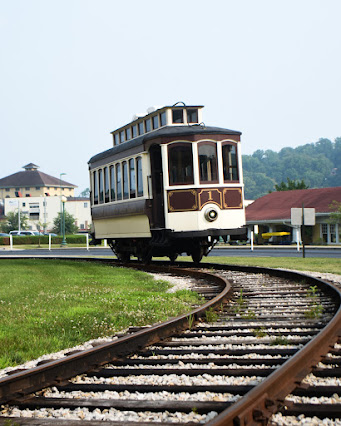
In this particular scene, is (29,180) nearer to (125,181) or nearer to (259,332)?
(125,181)

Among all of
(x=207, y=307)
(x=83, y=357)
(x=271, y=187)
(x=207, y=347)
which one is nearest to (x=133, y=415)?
(x=83, y=357)

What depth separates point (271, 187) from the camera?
181375 millimetres

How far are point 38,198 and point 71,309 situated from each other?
119 m

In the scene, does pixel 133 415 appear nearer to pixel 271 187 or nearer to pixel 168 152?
pixel 168 152

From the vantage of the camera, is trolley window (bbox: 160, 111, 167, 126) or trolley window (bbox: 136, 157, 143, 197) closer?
trolley window (bbox: 136, 157, 143, 197)

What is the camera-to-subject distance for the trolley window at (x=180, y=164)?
52.6 ft

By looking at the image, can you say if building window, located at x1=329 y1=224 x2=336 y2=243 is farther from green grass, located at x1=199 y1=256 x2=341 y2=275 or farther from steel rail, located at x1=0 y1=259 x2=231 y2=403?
steel rail, located at x1=0 y1=259 x2=231 y2=403

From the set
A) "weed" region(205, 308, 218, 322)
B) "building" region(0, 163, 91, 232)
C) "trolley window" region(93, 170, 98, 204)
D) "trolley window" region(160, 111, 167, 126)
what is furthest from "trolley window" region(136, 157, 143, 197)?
"building" region(0, 163, 91, 232)

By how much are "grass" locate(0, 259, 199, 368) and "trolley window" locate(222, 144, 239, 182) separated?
148 inches

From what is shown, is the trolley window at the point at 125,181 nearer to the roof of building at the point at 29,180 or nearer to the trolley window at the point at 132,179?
the trolley window at the point at 132,179

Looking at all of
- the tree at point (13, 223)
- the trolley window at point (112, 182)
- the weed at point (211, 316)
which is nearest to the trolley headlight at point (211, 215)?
the trolley window at point (112, 182)

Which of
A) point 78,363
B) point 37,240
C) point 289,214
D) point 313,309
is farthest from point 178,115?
point 37,240

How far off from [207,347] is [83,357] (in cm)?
131

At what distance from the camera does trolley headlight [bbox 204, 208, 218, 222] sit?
16.0 meters
